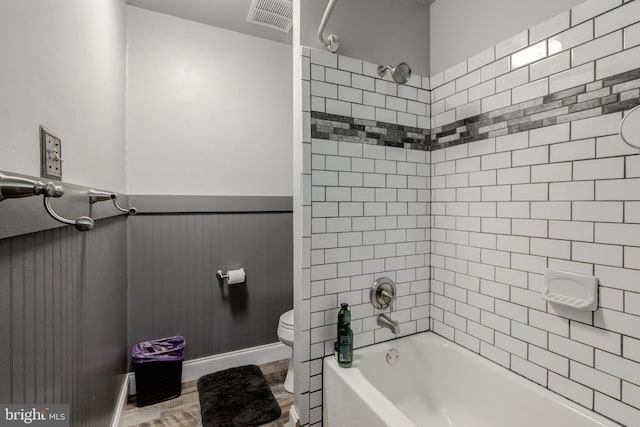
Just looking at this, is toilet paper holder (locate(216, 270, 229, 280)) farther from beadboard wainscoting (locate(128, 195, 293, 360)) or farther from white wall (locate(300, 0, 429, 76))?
white wall (locate(300, 0, 429, 76))

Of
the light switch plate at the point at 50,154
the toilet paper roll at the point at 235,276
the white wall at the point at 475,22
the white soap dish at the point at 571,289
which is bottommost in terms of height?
the toilet paper roll at the point at 235,276

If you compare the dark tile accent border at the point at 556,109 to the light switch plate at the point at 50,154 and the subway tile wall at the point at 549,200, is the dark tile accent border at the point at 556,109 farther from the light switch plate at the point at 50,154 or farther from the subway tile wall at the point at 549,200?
the light switch plate at the point at 50,154

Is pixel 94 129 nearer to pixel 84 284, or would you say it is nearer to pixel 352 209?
pixel 84 284

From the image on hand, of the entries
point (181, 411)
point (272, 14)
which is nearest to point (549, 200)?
point (272, 14)

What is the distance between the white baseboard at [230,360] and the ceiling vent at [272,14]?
2.50m

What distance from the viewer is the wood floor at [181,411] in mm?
1678

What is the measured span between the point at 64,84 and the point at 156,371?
1.74 meters

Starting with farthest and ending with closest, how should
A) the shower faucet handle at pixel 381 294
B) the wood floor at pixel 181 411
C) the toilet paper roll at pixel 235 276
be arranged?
the toilet paper roll at pixel 235 276 → the wood floor at pixel 181 411 → the shower faucet handle at pixel 381 294

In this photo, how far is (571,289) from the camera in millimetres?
1087

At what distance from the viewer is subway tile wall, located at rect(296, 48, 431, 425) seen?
1.40 metres

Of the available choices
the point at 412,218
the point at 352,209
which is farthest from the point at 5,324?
the point at 412,218

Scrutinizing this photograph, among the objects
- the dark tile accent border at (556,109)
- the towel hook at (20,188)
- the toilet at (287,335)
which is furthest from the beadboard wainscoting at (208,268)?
the towel hook at (20,188)

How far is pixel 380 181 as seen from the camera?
61.5 inches

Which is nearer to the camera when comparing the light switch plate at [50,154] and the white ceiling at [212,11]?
the light switch plate at [50,154]
